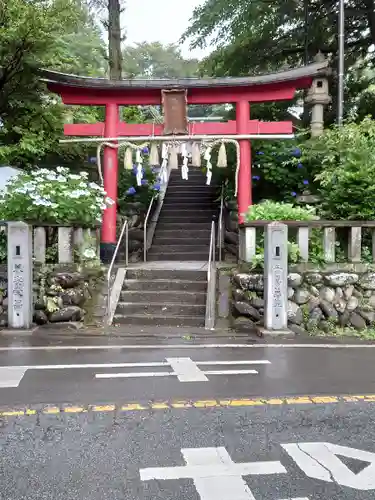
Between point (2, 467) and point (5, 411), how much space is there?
114cm

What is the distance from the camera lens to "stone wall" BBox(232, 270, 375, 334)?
29.4ft

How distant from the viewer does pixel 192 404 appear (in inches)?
188

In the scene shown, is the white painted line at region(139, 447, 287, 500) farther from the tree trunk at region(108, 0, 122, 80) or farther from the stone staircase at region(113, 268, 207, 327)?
the tree trunk at region(108, 0, 122, 80)

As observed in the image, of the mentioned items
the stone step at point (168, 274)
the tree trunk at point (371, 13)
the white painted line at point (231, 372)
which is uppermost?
the tree trunk at point (371, 13)

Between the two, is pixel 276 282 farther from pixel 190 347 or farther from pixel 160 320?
pixel 160 320

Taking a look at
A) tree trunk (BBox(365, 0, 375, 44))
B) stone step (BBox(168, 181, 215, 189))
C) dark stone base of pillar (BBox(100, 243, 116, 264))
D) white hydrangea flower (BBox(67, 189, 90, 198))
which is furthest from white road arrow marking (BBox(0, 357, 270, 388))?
tree trunk (BBox(365, 0, 375, 44))

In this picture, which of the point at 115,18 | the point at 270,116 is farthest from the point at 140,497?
the point at 115,18

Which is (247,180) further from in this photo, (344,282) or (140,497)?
(140,497)

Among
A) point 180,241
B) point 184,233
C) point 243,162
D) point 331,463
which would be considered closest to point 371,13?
point 243,162

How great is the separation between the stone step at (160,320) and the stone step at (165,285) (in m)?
0.89

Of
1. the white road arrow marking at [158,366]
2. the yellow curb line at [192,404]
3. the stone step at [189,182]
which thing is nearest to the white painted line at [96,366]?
the white road arrow marking at [158,366]

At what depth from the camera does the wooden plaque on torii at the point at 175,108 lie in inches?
471

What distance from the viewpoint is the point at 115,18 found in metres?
16.5

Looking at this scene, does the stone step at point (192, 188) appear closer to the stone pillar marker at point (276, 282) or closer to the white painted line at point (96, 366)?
the stone pillar marker at point (276, 282)
